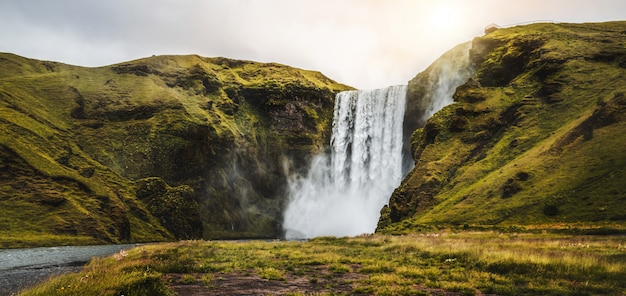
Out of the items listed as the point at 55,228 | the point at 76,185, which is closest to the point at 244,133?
the point at 76,185

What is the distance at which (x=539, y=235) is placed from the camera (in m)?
38.2

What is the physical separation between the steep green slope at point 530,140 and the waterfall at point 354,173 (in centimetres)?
2064

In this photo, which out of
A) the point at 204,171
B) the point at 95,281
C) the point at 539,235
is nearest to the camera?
the point at 95,281

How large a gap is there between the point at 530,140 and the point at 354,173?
197ft

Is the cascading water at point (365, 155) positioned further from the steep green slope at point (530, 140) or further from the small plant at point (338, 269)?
Answer: the small plant at point (338, 269)

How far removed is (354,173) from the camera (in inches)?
4879

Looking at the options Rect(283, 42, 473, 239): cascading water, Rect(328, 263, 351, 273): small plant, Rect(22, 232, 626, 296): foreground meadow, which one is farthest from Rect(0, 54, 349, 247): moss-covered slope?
Rect(328, 263, 351, 273): small plant

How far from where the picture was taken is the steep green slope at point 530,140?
48.9m

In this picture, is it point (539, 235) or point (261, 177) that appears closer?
point (539, 235)

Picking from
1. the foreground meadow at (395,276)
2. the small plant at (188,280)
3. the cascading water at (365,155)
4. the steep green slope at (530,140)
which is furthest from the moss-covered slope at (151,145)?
the small plant at (188,280)

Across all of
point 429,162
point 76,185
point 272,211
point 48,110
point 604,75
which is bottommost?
point 272,211

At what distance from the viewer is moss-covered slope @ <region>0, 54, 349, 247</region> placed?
268 ft

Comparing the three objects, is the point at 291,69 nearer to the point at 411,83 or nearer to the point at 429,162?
the point at 411,83

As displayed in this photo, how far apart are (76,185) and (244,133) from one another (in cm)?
6787
